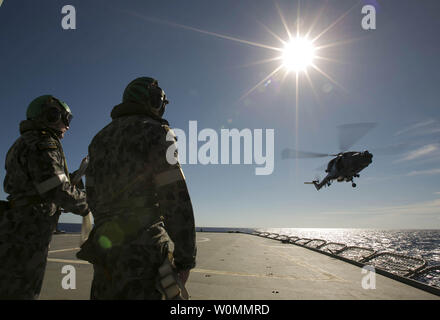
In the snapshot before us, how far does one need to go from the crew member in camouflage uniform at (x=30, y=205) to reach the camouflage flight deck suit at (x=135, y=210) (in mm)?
754

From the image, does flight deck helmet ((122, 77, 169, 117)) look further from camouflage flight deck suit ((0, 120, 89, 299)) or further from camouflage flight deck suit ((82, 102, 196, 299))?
camouflage flight deck suit ((0, 120, 89, 299))

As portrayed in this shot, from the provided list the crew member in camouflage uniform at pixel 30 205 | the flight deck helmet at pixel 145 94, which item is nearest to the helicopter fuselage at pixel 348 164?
the flight deck helmet at pixel 145 94

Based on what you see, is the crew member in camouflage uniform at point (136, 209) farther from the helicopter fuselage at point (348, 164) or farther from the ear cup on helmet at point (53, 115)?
the helicopter fuselage at point (348, 164)

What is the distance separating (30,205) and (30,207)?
22mm

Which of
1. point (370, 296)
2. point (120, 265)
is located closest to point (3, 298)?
point (120, 265)

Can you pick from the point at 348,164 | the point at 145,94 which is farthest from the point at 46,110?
the point at 348,164

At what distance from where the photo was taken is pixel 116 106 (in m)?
2.09

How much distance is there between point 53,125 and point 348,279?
714cm

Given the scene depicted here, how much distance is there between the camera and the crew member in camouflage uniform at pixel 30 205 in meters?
2.32

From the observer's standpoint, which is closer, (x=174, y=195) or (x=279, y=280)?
(x=174, y=195)

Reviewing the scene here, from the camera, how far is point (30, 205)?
2467 mm

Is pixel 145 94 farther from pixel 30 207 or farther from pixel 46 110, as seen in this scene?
pixel 30 207
